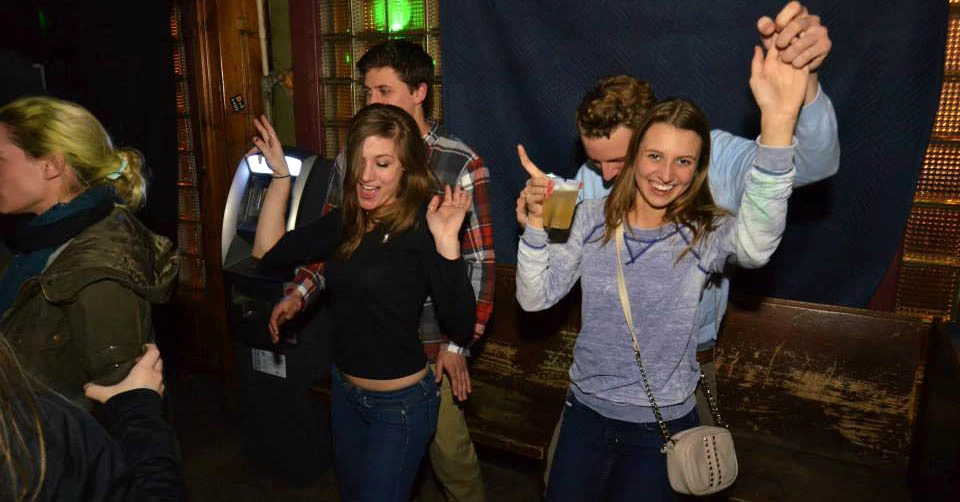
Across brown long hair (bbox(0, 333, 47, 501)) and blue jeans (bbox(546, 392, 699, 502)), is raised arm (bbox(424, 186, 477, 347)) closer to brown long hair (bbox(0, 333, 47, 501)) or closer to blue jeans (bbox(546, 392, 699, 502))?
blue jeans (bbox(546, 392, 699, 502))

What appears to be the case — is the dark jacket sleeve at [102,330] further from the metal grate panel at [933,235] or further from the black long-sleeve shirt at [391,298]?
the metal grate panel at [933,235]

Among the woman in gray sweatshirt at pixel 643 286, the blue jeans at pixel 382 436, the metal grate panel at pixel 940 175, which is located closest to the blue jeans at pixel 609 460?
the woman in gray sweatshirt at pixel 643 286

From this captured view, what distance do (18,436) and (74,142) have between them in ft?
3.62

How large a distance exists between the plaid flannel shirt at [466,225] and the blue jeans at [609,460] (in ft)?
2.04

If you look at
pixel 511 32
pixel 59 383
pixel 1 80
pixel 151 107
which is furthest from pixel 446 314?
pixel 1 80

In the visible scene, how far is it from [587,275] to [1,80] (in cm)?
409

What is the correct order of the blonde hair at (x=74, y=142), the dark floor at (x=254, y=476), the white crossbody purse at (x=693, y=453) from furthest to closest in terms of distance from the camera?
the dark floor at (x=254, y=476) → the blonde hair at (x=74, y=142) → the white crossbody purse at (x=693, y=453)

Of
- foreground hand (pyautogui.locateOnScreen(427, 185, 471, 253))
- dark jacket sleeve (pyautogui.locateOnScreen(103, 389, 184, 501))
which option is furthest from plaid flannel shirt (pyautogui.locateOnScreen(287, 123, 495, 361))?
dark jacket sleeve (pyautogui.locateOnScreen(103, 389, 184, 501))

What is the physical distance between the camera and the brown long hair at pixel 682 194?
1672 mm

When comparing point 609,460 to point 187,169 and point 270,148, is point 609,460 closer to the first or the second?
point 270,148

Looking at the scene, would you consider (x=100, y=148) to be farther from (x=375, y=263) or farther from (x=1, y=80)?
(x=1, y=80)

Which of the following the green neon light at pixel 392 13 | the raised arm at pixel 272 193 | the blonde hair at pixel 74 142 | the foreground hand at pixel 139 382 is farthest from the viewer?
the green neon light at pixel 392 13

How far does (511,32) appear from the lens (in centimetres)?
291

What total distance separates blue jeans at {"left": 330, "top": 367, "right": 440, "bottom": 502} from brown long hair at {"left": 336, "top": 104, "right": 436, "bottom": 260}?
1.47 feet
